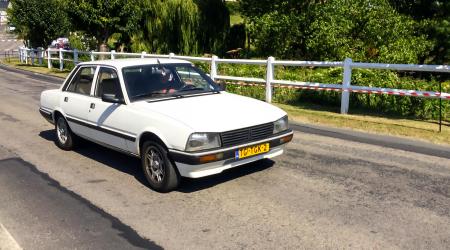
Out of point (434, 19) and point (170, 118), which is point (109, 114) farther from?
point (434, 19)

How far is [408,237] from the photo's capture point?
13.7 ft

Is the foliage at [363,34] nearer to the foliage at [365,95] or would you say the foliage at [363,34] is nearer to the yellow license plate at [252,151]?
the foliage at [365,95]

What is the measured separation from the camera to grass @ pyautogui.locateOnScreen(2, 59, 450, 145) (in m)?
8.49

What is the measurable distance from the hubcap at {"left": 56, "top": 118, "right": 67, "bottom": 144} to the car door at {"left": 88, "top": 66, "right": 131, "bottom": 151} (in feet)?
3.67

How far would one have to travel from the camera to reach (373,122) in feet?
31.7

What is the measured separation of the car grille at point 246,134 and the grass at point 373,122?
3.94 metres

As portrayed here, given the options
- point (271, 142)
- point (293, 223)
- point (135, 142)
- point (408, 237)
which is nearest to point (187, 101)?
point (135, 142)

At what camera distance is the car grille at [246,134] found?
17.4 feet

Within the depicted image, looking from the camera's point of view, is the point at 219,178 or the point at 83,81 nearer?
the point at 219,178

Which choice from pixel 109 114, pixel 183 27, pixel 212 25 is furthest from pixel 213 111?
pixel 212 25

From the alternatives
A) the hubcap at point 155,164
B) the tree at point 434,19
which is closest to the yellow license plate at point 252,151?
the hubcap at point 155,164

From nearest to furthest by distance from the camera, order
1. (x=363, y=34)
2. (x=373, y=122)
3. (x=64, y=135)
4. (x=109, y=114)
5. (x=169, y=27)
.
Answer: (x=109, y=114), (x=64, y=135), (x=373, y=122), (x=363, y=34), (x=169, y=27)

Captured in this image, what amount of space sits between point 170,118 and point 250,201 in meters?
1.33

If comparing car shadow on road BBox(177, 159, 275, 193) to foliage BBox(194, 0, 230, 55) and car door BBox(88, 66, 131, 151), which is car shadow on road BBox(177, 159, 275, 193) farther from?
foliage BBox(194, 0, 230, 55)
